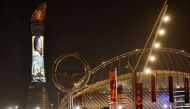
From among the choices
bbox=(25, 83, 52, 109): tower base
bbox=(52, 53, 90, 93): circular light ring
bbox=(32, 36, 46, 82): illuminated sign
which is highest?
bbox=(32, 36, 46, 82): illuminated sign

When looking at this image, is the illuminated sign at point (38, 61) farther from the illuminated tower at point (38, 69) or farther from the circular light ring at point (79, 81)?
the circular light ring at point (79, 81)

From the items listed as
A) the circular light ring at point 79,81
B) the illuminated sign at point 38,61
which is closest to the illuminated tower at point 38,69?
the illuminated sign at point 38,61

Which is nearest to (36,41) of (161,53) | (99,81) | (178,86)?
(99,81)

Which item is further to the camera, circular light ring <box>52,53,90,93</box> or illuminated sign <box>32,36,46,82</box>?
illuminated sign <box>32,36,46,82</box>

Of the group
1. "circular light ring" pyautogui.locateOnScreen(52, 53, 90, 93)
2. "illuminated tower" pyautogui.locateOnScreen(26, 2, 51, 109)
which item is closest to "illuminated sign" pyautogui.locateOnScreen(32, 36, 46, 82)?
"illuminated tower" pyautogui.locateOnScreen(26, 2, 51, 109)

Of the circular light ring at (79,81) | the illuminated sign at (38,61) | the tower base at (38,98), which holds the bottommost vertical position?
the circular light ring at (79,81)

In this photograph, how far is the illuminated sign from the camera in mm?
83125

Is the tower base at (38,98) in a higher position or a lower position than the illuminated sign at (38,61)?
lower

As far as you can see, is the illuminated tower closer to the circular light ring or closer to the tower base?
the tower base

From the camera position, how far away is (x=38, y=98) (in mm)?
85375

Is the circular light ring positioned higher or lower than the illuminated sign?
lower

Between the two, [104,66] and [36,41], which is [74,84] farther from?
[36,41]

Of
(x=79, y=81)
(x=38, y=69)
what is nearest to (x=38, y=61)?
(x=38, y=69)

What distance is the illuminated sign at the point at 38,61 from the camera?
273ft
